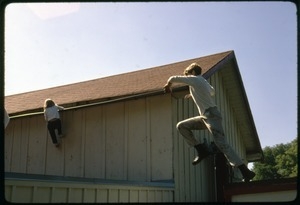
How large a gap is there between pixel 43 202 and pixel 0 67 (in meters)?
1.90

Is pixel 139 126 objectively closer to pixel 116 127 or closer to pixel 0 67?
pixel 116 127

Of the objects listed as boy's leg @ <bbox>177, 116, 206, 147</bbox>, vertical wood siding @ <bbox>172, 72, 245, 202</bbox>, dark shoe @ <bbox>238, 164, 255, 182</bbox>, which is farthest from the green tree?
boy's leg @ <bbox>177, 116, 206, 147</bbox>

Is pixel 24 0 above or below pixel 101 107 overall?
below

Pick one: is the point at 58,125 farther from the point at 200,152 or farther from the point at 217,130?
the point at 217,130

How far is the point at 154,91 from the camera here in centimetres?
801

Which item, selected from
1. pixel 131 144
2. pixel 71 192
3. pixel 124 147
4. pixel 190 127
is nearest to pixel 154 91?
pixel 190 127

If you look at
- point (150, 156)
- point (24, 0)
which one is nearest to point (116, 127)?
point (150, 156)

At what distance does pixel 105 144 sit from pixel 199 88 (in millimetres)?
2830

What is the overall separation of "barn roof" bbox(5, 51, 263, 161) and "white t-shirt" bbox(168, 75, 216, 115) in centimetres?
90

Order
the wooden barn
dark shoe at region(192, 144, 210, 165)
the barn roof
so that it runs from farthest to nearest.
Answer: the barn roof, the wooden barn, dark shoe at region(192, 144, 210, 165)

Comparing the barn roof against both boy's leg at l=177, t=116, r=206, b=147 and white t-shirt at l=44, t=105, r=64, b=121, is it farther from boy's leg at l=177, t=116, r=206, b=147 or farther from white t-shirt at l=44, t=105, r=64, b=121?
boy's leg at l=177, t=116, r=206, b=147

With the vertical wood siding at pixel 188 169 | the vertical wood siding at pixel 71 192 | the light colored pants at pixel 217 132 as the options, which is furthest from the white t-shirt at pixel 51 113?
the vertical wood siding at pixel 71 192

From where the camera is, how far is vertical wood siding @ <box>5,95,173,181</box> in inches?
318

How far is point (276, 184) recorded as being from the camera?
6.27 m
